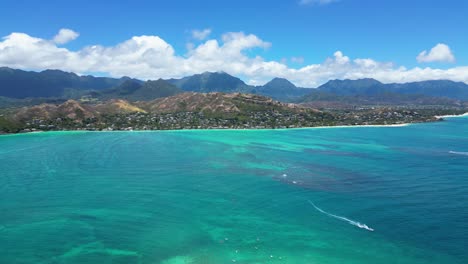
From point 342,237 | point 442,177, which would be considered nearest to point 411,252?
point 342,237

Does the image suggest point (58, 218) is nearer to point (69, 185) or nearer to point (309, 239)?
point (69, 185)

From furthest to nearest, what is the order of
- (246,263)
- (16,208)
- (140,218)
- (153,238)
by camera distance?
(16,208), (140,218), (153,238), (246,263)

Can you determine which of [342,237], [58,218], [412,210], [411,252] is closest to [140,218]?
[58,218]

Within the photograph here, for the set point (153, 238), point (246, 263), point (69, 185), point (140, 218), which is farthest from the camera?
point (69, 185)

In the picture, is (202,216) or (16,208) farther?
(16,208)

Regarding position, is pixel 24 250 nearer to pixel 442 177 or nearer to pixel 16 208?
pixel 16 208

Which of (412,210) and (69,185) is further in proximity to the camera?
(69,185)
